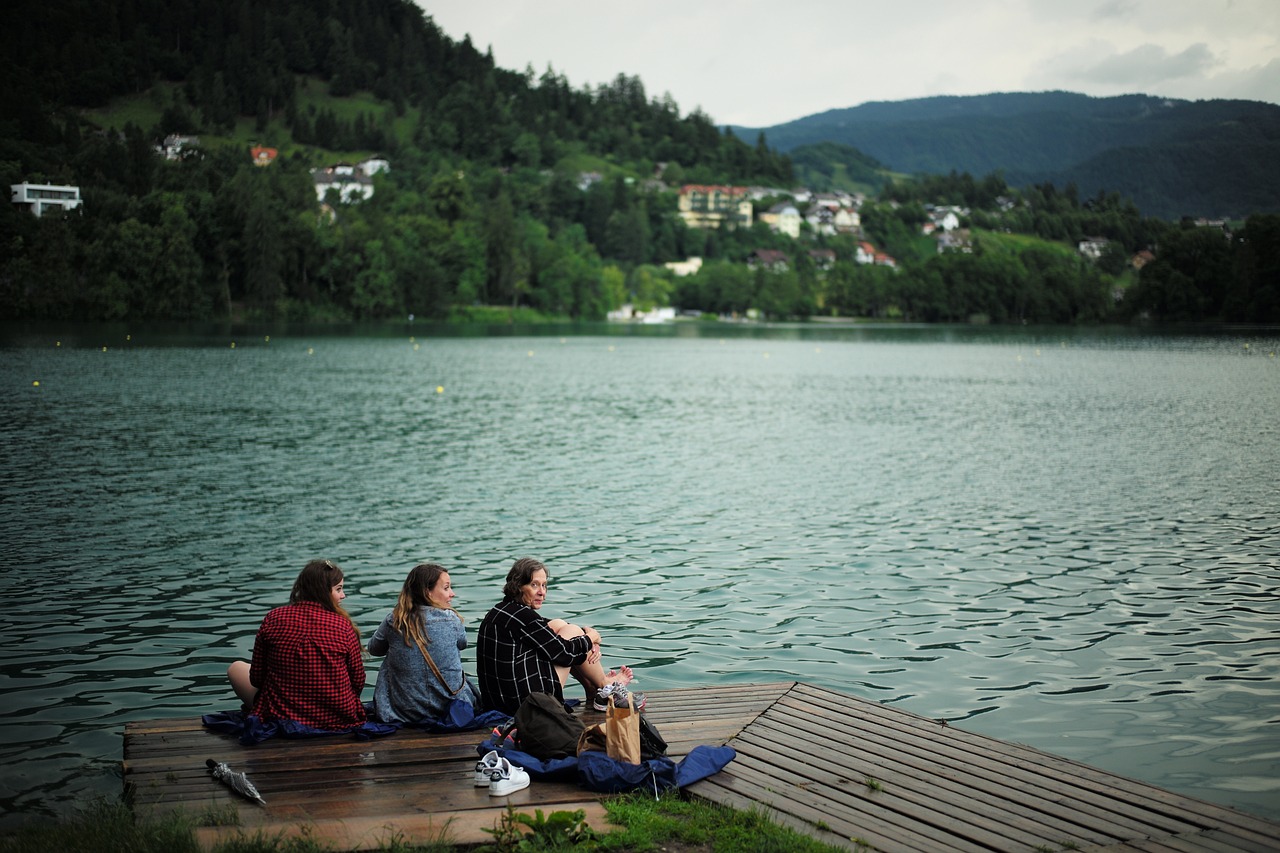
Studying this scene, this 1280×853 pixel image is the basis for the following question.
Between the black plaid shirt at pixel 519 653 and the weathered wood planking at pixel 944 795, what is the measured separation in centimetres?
173

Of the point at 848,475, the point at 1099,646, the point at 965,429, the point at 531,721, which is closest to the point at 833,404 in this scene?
the point at 965,429

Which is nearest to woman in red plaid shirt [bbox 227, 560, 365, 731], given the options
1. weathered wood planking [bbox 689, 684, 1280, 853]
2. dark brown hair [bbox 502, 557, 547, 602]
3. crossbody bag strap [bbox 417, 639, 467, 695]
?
crossbody bag strap [bbox 417, 639, 467, 695]

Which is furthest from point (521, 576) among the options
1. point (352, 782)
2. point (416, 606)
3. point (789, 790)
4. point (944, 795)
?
point (944, 795)

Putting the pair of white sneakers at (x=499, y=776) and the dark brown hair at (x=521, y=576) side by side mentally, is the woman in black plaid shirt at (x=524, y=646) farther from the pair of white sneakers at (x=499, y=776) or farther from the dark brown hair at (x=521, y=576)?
the pair of white sneakers at (x=499, y=776)

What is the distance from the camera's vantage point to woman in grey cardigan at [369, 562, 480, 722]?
963 centimetres

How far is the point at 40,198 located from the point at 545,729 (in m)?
141

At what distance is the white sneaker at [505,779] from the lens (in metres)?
8.04

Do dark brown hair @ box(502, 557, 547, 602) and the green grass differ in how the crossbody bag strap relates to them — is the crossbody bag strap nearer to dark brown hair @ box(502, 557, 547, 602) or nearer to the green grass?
dark brown hair @ box(502, 557, 547, 602)

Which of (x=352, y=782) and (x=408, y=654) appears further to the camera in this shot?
(x=408, y=654)

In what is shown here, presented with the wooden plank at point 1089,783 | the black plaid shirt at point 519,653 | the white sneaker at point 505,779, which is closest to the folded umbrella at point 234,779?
the white sneaker at point 505,779

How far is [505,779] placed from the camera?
809cm

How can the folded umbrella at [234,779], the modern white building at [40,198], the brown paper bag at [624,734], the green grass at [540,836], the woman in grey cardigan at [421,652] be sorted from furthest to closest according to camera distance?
the modern white building at [40,198] < the woman in grey cardigan at [421,652] < the brown paper bag at [624,734] < the folded umbrella at [234,779] < the green grass at [540,836]

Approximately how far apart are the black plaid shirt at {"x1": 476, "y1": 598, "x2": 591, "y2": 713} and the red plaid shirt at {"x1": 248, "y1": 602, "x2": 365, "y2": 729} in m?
1.28

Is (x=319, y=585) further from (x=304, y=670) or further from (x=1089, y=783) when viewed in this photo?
(x=1089, y=783)
